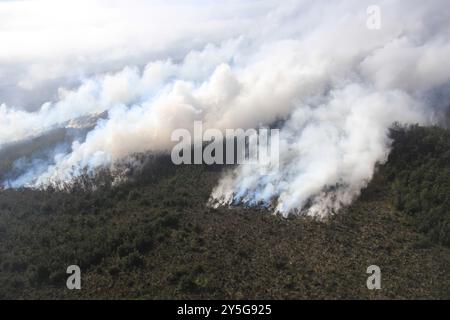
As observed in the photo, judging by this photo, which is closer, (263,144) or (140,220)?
(140,220)

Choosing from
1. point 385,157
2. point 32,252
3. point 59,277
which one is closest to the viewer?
point 59,277

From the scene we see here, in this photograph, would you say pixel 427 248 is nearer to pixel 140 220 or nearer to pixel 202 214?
pixel 202 214

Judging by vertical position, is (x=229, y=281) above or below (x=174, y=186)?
below

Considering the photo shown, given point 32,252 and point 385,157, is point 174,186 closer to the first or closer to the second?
point 32,252
